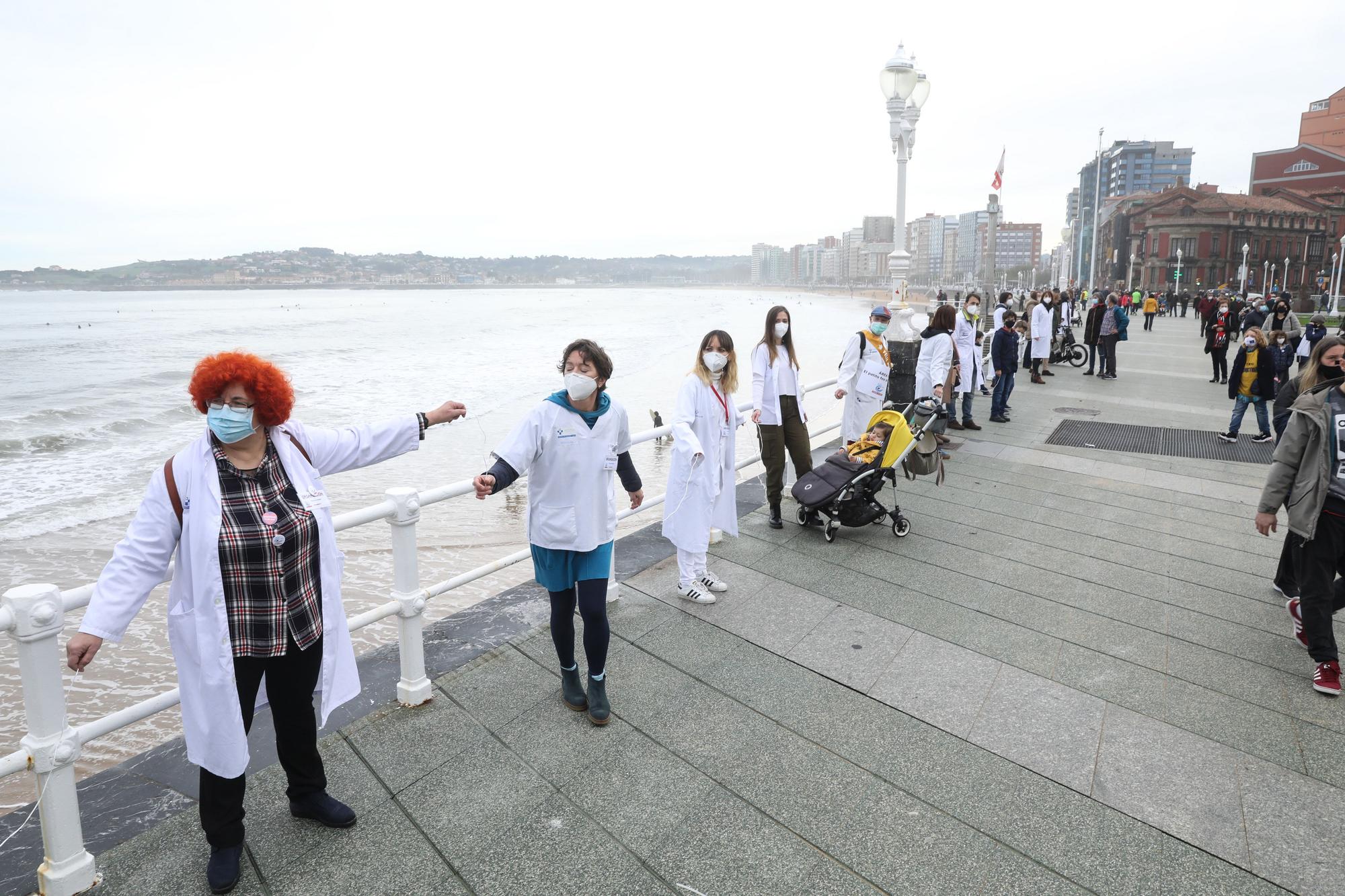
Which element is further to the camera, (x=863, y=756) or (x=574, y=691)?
(x=574, y=691)

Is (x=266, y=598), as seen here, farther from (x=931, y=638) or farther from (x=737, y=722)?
(x=931, y=638)

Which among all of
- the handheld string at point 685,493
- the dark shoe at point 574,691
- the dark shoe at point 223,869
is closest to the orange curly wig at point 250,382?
the dark shoe at point 223,869

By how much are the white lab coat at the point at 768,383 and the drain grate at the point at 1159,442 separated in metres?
5.74

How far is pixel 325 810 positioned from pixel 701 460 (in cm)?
279

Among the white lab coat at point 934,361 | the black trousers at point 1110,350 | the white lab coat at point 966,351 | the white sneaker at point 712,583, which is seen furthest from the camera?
the black trousers at point 1110,350

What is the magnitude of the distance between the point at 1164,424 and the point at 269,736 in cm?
1246

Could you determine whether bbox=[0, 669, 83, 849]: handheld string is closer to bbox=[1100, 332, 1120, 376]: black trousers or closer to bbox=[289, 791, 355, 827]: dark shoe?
bbox=[289, 791, 355, 827]: dark shoe

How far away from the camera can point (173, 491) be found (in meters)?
2.57

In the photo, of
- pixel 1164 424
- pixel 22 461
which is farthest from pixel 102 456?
pixel 1164 424

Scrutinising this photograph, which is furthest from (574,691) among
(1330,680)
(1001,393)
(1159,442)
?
(1001,393)

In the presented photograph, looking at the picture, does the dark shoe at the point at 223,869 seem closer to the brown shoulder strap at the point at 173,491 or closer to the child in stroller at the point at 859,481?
the brown shoulder strap at the point at 173,491

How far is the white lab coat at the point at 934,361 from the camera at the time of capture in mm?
9211

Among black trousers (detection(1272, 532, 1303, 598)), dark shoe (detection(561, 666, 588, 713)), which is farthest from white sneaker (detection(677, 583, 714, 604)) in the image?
black trousers (detection(1272, 532, 1303, 598))

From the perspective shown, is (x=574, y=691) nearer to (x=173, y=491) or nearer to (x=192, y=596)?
(x=192, y=596)
